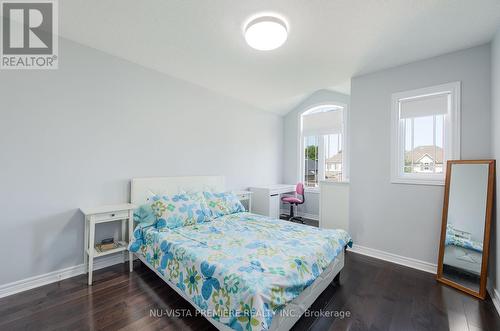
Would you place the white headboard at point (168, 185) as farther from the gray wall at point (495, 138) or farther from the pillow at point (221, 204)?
the gray wall at point (495, 138)

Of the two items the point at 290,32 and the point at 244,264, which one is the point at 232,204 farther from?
the point at 290,32

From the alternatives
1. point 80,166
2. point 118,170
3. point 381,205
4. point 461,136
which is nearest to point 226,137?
point 118,170

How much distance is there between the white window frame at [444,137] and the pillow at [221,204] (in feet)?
7.44

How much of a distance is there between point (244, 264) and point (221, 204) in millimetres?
1545

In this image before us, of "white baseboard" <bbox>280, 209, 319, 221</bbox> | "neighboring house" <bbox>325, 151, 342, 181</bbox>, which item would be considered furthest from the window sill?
"white baseboard" <bbox>280, 209, 319, 221</bbox>

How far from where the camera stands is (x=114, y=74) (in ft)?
8.68

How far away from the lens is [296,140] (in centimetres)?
532

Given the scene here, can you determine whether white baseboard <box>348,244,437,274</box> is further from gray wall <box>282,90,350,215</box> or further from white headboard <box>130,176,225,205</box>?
white headboard <box>130,176,225,205</box>

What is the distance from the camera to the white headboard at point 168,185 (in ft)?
9.00

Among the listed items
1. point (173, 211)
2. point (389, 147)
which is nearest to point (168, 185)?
point (173, 211)

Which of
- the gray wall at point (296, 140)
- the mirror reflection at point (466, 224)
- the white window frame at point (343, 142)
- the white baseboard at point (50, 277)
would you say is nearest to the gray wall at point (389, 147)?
the mirror reflection at point (466, 224)

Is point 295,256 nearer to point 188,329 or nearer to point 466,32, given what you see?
point 188,329

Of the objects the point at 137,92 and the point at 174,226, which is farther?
the point at 137,92

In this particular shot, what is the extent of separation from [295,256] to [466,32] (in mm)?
2866
